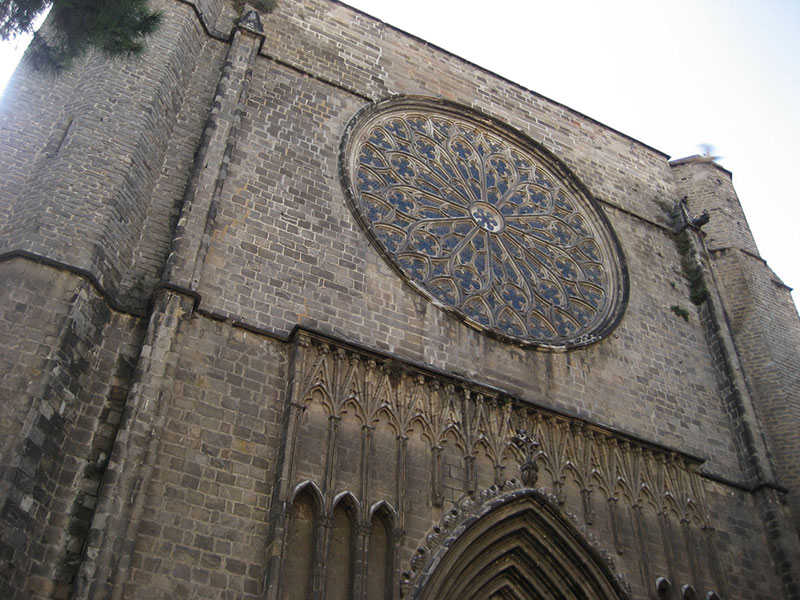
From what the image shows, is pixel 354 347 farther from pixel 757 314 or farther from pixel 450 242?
pixel 757 314

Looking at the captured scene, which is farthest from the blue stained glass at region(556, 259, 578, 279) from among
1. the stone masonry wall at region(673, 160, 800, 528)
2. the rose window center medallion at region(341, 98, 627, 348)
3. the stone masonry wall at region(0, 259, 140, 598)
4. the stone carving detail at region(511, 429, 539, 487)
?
the stone masonry wall at region(0, 259, 140, 598)

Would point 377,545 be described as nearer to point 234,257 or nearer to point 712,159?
point 234,257

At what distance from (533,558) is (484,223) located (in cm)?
485

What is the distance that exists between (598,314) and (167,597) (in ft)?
23.4

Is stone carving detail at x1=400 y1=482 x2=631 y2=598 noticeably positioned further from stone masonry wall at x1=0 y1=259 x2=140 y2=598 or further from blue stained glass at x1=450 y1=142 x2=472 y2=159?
blue stained glass at x1=450 y1=142 x2=472 y2=159

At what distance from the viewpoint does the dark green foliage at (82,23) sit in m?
6.42

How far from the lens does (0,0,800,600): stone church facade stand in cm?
695

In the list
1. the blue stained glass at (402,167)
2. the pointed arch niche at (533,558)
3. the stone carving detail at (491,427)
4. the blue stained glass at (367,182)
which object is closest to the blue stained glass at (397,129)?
the blue stained glass at (402,167)

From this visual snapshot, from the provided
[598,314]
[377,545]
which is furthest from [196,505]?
[598,314]

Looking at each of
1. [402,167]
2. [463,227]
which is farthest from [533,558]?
[402,167]

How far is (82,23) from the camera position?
669 centimetres

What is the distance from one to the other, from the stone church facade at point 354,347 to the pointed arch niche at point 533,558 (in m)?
0.03

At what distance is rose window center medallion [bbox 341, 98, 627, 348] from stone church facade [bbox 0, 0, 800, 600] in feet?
0.17

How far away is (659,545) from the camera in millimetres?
9203
